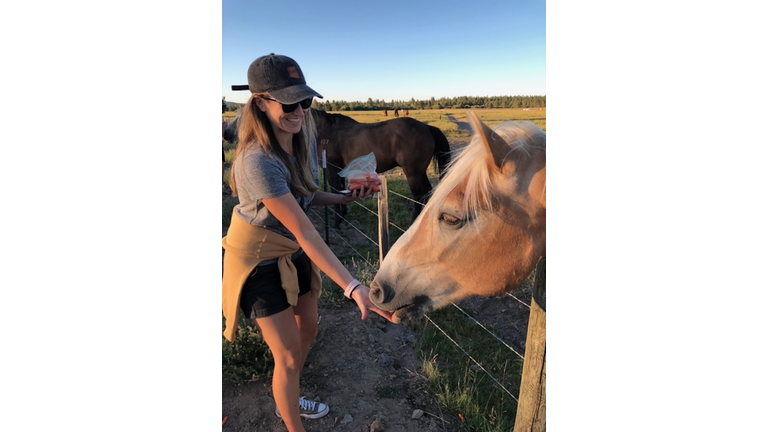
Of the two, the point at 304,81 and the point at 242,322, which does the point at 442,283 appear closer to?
the point at 304,81

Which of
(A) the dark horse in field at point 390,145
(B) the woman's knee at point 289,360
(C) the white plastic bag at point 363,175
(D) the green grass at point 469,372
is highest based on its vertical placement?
(A) the dark horse in field at point 390,145

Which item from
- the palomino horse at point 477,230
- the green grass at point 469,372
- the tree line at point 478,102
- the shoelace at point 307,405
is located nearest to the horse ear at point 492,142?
the palomino horse at point 477,230

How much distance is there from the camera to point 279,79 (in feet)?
3.87

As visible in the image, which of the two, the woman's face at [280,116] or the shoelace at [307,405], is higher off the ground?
the woman's face at [280,116]

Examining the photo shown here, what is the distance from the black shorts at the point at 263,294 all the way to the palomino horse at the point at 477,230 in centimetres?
33

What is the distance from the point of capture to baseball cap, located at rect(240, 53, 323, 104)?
1.17 m

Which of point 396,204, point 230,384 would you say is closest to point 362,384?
Answer: point 230,384

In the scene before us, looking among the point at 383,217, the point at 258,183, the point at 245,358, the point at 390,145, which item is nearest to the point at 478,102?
the point at 258,183

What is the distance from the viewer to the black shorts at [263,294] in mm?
1348

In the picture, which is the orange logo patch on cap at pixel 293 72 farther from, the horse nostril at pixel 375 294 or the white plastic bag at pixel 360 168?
the horse nostril at pixel 375 294

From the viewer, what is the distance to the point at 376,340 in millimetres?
2533

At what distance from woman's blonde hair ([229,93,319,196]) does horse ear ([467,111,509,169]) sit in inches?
23.3

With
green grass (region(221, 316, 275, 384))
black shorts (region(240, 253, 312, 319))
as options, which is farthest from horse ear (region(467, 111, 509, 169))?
green grass (region(221, 316, 275, 384))

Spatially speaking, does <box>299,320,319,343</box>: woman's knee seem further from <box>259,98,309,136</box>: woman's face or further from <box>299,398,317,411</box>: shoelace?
<box>259,98,309,136</box>: woman's face
